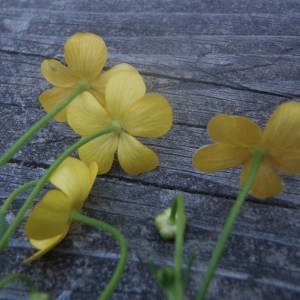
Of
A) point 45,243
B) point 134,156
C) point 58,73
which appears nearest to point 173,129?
point 134,156

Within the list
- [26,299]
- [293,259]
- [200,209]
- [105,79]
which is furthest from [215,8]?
[26,299]

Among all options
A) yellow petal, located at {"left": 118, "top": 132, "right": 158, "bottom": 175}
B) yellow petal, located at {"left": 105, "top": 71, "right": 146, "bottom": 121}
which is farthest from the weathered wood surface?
yellow petal, located at {"left": 105, "top": 71, "right": 146, "bottom": 121}

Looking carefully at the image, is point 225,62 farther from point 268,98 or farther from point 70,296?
point 70,296

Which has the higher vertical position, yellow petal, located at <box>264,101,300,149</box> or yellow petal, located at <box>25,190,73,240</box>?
yellow petal, located at <box>264,101,300,149</box>

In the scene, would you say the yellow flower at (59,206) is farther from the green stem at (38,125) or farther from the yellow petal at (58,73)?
the yellow petal at (58,73)

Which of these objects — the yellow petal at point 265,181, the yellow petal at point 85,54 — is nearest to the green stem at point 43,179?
the yellow petal at point 85,54

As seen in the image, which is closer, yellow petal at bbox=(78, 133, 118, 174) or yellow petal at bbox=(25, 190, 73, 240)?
yellow petal at bbox=(25, 190, 73, 240)

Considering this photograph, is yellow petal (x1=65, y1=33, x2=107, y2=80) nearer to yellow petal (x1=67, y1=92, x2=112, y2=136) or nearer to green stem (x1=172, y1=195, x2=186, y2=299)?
yellow petal (x1=67, y1=92, x2=112, y2=136)

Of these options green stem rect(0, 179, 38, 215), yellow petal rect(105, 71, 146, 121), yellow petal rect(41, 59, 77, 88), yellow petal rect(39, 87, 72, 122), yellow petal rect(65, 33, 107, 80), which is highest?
yellow petal rect(65, 33, 107, 80)
